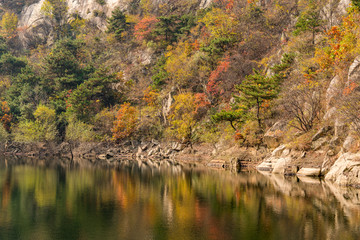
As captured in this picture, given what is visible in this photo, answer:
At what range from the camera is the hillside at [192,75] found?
1457 inches

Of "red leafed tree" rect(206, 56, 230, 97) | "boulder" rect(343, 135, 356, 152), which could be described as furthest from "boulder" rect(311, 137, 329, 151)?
"red leafed tree" rect(206, 56, 230, 97)

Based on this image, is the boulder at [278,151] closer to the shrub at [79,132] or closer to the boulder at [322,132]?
the boulder at [322,132]

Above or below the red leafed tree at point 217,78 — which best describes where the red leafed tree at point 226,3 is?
above

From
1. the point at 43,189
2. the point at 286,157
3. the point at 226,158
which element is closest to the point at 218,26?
the point at 226,158

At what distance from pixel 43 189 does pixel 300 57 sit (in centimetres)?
3375

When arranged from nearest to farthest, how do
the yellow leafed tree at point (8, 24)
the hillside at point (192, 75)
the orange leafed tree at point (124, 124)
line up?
the hillside at point (192, 75), the orange leafed tree at point (124, 124), the yellow leafed tree at point (8, 24)

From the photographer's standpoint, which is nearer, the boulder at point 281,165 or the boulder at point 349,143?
the boulder at point 349,143

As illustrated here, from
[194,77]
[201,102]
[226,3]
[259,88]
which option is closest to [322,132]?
[259,88]

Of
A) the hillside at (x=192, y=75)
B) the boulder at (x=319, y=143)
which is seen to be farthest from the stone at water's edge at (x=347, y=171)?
the boulder at (x=319, y=143)

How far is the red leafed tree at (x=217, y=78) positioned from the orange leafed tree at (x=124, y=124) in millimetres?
16319

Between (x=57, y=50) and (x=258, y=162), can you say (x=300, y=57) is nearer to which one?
(x=258, y=162)

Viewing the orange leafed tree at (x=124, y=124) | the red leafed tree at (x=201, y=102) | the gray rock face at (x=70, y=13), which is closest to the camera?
the red leafed tree at (x=201, y=102)

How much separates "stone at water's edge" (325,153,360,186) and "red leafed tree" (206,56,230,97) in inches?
1262

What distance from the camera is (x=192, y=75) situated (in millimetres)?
64812
